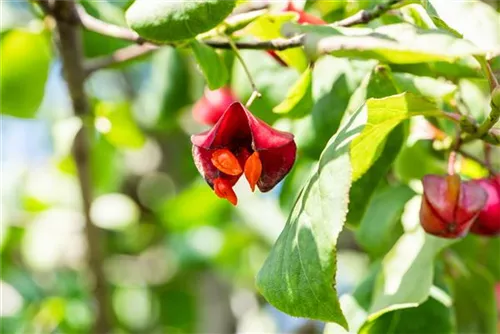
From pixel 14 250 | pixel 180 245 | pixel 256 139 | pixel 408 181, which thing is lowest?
pixel 14 250

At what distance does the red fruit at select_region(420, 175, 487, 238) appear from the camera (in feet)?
3.63

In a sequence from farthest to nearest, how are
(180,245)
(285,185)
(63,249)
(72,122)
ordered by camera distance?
1. (63,249)
2. (180,245)
3. (72,122)
4. (285,185)

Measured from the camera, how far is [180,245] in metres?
2.46

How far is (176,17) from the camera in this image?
960 mm

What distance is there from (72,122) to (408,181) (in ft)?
2.23

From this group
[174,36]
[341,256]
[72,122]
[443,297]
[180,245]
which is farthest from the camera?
[341,256]

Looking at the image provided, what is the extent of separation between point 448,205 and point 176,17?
15.2 inches

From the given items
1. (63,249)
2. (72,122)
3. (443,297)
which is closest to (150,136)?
(63,249)

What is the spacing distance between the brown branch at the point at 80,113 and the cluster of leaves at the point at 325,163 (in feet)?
0.16

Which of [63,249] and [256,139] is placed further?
[63,249]

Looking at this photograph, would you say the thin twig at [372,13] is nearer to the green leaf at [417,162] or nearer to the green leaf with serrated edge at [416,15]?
the green leaf with serrated edge at [416,15]

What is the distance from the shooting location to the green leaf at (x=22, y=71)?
4.88 feet

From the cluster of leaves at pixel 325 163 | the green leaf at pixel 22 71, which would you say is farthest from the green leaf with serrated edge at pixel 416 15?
the green leaf at pixel 22 71

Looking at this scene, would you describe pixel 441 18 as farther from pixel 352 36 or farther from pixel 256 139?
pixel 256 139
